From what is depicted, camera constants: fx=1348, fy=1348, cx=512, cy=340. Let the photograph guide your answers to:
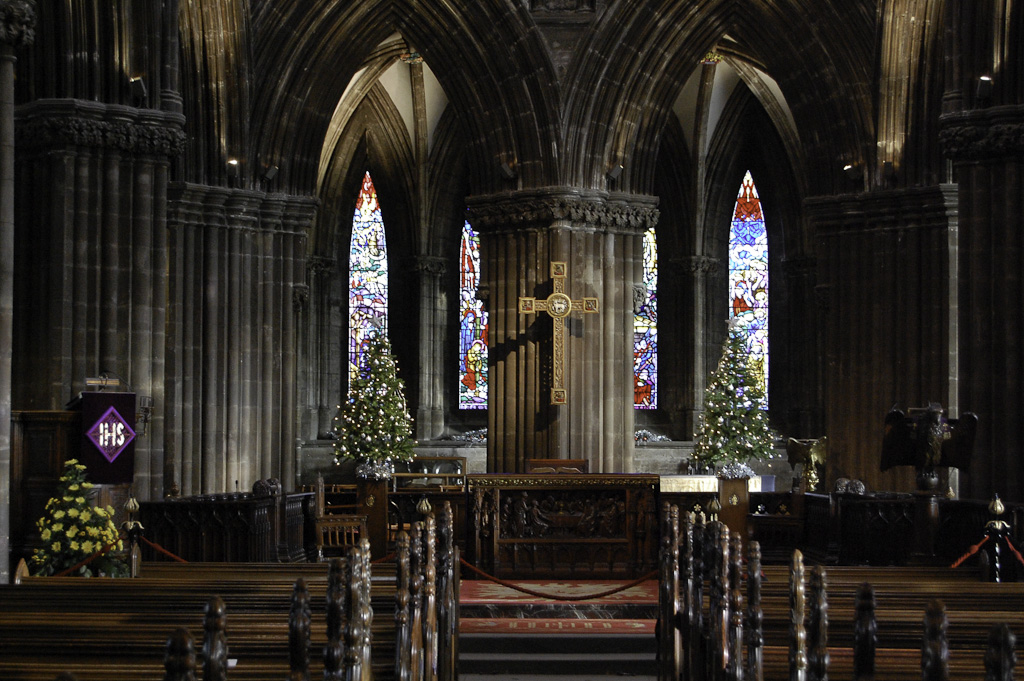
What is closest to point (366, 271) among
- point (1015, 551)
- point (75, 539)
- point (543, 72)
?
point (543, 72)

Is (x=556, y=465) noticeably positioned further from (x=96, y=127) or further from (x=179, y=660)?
(x=179, y=660)

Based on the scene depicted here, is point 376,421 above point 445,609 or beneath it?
above

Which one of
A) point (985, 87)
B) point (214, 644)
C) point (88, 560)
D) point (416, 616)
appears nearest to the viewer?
point (214, 644)

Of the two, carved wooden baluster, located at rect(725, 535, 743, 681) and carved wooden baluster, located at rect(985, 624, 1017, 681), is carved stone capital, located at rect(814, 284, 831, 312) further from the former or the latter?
carved wooden baluster, located at rect(985, 624, 1017, 681)

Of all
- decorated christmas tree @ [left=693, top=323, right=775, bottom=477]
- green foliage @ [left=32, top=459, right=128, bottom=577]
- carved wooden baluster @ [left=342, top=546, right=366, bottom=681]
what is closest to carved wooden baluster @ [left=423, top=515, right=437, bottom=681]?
carved wooden baluster @ [left=342, top=546, right=366, bottom=681]

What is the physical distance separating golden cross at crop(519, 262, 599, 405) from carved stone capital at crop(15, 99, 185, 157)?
709 centimetres

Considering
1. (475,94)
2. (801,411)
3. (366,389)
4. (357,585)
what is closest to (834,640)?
(357,585)

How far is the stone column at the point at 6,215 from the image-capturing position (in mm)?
10172

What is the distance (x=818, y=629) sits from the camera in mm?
3805

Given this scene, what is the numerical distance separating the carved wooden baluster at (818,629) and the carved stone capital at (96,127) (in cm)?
1189

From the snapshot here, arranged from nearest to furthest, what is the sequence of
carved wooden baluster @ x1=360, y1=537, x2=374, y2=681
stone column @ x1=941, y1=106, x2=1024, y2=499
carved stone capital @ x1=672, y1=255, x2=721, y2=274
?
carved wooden baluster @ x1=360, y1=537, x2=374, y2=681 < stone column @ x1=941, y1=106, x2=1024, y2=499 < carved stone capital @ x1=672, y1=255, x2=721, y2=274

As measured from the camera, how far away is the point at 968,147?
47.9ft

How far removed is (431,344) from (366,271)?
8.15 feet

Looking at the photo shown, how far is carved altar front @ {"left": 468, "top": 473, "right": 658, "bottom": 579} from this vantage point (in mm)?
14383
